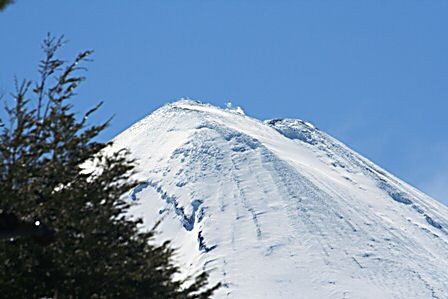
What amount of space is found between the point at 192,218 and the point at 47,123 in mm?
115540

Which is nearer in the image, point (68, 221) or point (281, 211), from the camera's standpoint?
point (68, 221)

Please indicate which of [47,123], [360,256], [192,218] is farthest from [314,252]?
[47,123]

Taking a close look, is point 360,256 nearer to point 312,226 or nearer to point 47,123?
point 312,226

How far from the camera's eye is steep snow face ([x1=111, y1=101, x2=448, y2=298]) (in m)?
118

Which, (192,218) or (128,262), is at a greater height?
(192,218)

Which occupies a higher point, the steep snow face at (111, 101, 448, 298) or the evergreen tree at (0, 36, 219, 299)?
the steep snow face at (111, 101, 448, 298)

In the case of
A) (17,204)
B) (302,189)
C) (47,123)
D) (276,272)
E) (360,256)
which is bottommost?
(17,204)

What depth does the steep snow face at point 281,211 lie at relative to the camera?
118m

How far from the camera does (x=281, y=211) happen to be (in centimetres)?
13450

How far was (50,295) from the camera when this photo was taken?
16203 mm

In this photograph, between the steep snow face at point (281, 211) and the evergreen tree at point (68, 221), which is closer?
the evergreen tree at point (68, 221)

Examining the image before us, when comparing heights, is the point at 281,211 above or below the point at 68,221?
above

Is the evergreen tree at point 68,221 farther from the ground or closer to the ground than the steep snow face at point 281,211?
closer to the ground

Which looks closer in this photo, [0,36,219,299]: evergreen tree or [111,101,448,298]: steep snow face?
[0,36,219,299]: evergreen tree
